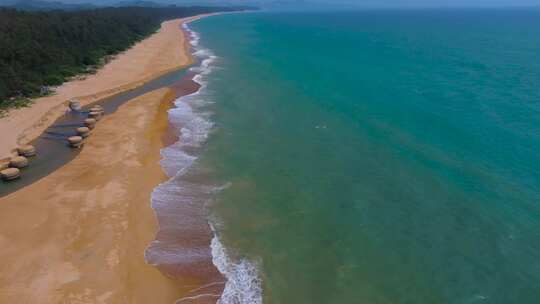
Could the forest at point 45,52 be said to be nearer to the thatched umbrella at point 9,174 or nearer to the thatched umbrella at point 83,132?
the thatched umbrella at point 83,132

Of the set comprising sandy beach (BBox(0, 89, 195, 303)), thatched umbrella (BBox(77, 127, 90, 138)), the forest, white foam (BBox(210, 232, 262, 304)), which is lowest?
white foam (BBox(210, 232, 262, 304))

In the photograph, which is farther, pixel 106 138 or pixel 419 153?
pixel 106 138

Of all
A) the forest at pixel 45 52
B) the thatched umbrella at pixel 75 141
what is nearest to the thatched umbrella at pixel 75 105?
the forest at pixel 45 52

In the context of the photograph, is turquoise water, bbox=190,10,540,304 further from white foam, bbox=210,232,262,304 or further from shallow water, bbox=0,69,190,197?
shallow water, bbox=0,69,190,197

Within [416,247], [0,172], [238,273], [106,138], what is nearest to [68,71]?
[106,138]

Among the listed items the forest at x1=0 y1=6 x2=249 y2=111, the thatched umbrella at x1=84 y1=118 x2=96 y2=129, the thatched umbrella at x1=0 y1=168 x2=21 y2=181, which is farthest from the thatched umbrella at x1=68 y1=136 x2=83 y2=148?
the forest at x1=0 y1=6 x2=249 y2=111

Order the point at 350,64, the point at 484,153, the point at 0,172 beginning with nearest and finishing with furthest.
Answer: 1. the point at 0,172
2. the point at 484,153
3. the point at 350,64

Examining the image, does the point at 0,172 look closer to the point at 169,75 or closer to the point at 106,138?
the point at 106,138
